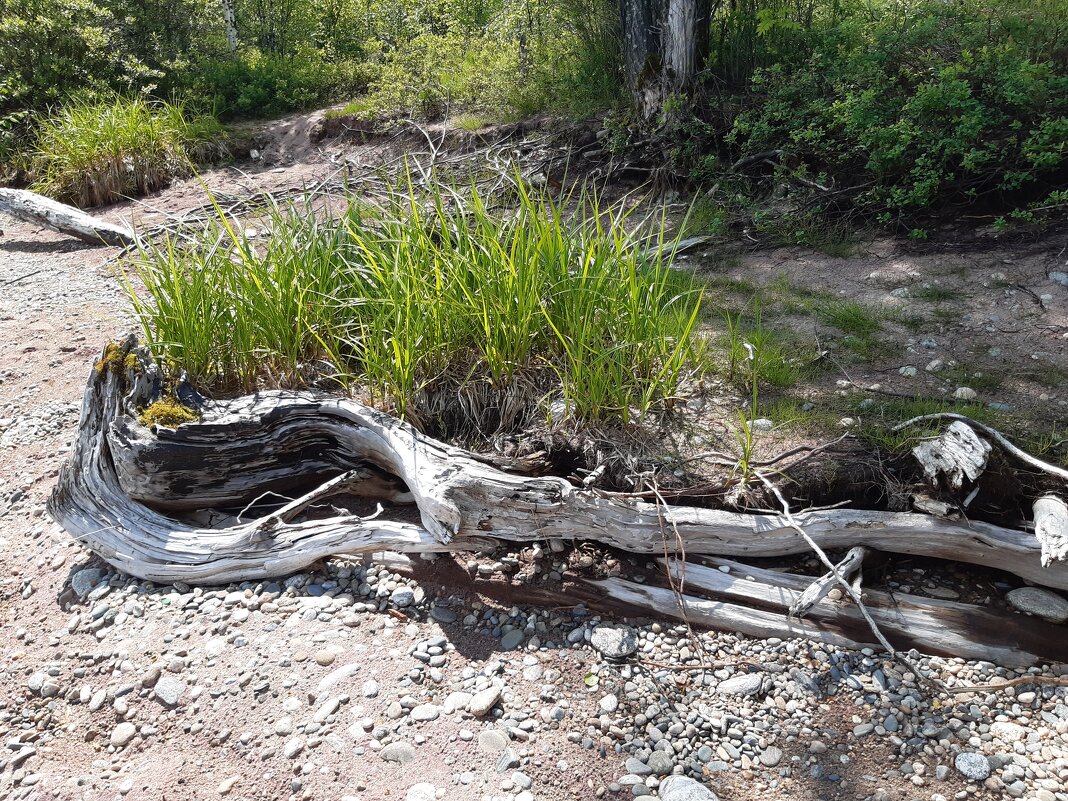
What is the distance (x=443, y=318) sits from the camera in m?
3.96

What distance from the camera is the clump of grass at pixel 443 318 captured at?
387cm

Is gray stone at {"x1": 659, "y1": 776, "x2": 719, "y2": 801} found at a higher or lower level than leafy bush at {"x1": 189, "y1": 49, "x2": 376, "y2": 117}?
lower

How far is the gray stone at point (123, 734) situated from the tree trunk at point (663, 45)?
622 centimetres

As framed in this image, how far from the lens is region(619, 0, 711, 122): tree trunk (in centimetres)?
693

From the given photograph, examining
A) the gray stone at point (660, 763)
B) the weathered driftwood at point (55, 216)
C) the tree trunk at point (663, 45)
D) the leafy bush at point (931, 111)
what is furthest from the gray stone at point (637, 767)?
the weathered driftwood at point (55, 216)

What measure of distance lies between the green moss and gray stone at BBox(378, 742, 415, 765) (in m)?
1.90

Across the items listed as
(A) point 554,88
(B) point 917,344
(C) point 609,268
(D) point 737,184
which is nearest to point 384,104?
(A) point 554,88

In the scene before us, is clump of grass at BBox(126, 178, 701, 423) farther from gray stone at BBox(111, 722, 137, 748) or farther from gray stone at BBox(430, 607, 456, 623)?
gray stone at BBox(111, 722, 137, 748)

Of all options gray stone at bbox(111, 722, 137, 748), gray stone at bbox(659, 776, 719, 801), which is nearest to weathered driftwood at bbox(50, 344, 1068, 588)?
gray stone at bbox(111, 722, 137, 748)

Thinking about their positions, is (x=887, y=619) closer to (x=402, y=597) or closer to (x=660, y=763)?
(x=660, y=763)

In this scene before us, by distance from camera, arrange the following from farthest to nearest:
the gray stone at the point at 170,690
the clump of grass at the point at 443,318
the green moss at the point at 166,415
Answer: the clump of grass at the point at 443,318
the green moss at the point at 166,415
the gray stone at the point at 170,690

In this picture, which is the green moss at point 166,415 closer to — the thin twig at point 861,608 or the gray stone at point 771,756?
the thin twig at point 861,608

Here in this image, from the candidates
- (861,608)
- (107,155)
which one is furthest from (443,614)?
(107,155)

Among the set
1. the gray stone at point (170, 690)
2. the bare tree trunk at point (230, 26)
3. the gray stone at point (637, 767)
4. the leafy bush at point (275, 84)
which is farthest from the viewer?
the bare tree trunk at point (230, 26)
